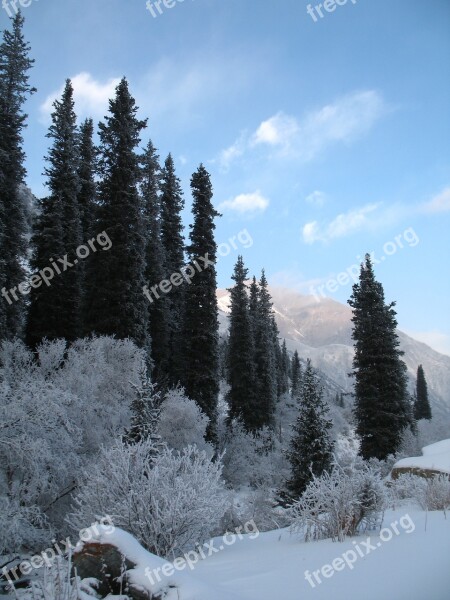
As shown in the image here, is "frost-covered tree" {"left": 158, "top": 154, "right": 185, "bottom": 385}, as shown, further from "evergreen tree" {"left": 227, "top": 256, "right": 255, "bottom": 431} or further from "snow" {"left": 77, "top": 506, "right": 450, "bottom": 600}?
"snow" {"left": 77, "top": 506, "right": 450, "bottom": 600}

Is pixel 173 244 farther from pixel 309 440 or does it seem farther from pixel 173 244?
pixel 309 440

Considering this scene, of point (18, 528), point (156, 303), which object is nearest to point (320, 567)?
point (18, 528)

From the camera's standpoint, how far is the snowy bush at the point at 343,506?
713cm

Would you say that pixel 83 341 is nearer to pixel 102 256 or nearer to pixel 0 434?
pixel 102 256

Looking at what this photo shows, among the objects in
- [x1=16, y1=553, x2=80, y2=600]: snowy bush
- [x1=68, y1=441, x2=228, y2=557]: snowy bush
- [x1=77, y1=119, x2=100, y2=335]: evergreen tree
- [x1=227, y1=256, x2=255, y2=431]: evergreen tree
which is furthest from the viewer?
[x1=227, y1=256, x2=255, y2=431]: evergreen tree

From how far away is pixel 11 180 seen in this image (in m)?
23.8

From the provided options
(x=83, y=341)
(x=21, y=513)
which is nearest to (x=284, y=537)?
(x=21, y=513)

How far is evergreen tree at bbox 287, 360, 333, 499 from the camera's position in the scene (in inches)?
813

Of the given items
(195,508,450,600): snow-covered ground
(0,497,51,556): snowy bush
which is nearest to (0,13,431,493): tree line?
(0,497,51,556): snowy bush

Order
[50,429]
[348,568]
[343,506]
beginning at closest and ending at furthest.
→ [348,568], [343,506], [50,429]

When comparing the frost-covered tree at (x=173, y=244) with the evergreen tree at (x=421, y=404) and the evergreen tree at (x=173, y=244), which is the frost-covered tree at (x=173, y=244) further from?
the evergreen tree at (x=421, y=404)

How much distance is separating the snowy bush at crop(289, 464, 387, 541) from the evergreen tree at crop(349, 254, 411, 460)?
20.4 metres

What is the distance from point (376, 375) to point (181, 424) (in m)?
13.3

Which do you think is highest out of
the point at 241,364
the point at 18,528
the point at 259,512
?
the point at 241,364
